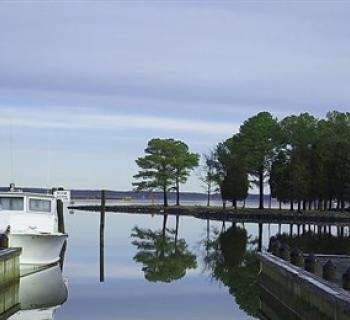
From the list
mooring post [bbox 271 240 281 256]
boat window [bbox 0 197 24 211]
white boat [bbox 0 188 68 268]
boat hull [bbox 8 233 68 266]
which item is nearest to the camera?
mooring post [bbox 271 240 281 256]

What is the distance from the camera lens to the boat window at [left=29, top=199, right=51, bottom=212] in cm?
4084

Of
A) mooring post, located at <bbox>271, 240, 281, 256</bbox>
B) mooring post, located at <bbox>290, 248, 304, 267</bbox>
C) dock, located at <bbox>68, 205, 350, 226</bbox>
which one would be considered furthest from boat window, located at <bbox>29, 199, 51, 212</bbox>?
dock, located at <bbox>68, 205, 350, 226</bbox>

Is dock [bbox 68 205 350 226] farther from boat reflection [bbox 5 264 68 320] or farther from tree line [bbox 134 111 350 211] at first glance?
boat reflection [bbox 5 264 68 320]

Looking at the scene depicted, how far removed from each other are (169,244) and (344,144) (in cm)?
5514

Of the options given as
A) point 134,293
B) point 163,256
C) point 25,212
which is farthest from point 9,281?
point 163,256

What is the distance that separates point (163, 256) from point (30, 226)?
14.6 m

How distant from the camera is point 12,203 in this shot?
40.2 metres

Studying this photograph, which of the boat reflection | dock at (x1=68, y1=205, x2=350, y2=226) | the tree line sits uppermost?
the tree line

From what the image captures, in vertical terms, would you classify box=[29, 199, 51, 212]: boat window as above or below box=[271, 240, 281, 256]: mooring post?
above

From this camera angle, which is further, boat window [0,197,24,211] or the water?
boat window [0,197,24,211]

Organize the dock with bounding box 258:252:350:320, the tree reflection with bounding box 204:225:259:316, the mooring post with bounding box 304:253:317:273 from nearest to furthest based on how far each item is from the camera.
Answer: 1. the dock with bounding box 258:252:350:320
2. the mooring post with bounding box 304:253:317:273
3. the tree reflection with bounding box 204:225:259:316

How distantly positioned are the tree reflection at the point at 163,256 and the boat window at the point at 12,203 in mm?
7541

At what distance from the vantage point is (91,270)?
43938mm

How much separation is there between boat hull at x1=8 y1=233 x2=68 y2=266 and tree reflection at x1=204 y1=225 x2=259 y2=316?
28.2 feet
